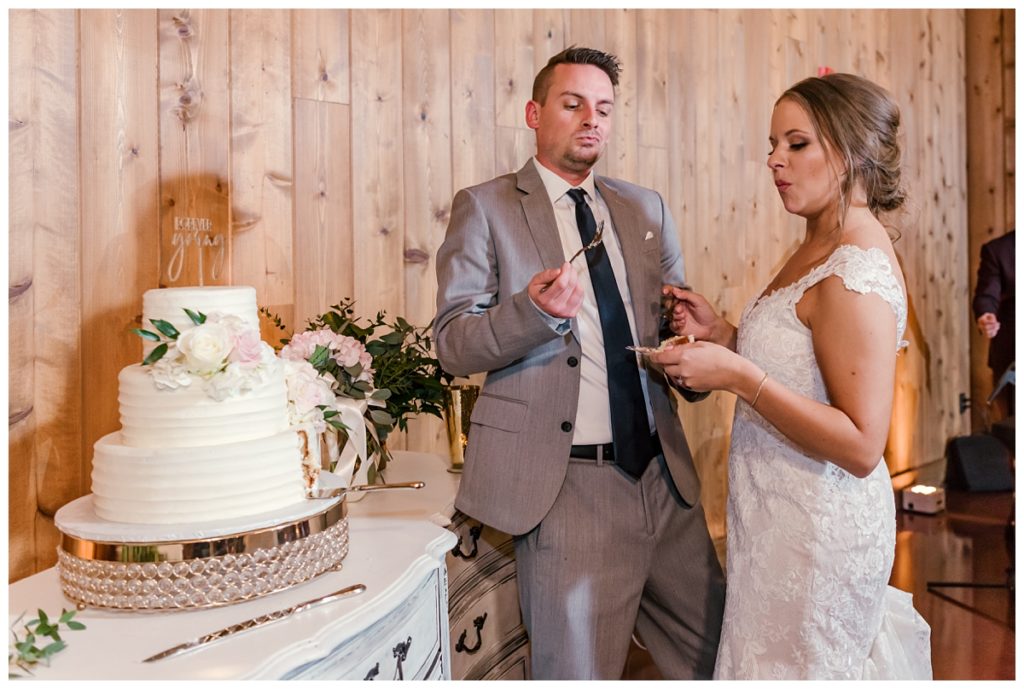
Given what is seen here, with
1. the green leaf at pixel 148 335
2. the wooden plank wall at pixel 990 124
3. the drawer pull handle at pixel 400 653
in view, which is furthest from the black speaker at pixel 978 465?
the green leaf at pixel 148 335

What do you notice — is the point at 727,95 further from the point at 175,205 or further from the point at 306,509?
the point at 306,509

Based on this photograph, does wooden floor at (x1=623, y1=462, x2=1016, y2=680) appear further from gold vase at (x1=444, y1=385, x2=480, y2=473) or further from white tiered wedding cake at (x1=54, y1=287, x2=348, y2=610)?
white tiered wedding cake at (x1=54, y1=287, x2=348, y2=610)

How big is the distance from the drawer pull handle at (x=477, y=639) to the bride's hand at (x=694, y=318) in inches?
33.2

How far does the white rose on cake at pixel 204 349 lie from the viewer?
130cm

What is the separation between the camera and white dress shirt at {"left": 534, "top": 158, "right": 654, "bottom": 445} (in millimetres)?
2080

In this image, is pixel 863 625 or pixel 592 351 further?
pixel 592 351

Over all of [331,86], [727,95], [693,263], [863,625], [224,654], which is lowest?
[863,625]

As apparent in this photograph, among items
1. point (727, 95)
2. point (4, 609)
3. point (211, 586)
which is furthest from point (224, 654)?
point (727, 95)

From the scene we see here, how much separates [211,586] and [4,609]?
0.98ft

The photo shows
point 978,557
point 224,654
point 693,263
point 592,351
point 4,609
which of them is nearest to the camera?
point 224,654

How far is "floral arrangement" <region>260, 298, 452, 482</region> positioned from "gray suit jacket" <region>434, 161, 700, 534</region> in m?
0.22

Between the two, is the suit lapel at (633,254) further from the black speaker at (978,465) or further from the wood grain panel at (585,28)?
the black speaker at (978,465)

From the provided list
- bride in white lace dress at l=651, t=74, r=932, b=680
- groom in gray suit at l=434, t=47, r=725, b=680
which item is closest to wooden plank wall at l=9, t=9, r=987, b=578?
groom in gray suit at l=434, t=47, r=725, b=680

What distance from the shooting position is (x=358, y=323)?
2.68 m
